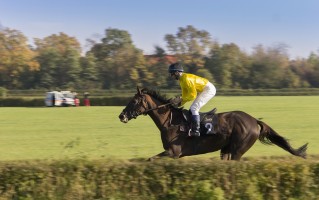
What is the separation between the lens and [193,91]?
669cm

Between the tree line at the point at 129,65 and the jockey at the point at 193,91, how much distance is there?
55964 mm

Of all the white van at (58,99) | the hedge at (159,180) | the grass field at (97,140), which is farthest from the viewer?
the white van at (58,99)

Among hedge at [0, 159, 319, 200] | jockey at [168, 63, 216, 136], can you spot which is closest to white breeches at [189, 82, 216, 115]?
jockey at [168, 63, 216, 136]

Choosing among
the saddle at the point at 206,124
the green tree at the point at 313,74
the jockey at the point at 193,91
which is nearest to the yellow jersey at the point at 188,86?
the jockey at the point at 193,91

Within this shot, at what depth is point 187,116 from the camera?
680cm

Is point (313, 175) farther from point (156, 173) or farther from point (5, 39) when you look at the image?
point (5, 39)

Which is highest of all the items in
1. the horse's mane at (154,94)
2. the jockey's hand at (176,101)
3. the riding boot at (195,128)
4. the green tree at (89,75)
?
the green tree at (89,75)

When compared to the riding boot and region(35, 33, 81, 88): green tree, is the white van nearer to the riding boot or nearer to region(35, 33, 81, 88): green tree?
region(35, 33, 81, 88): green tree

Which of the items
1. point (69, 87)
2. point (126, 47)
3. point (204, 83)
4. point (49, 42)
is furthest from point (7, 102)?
point (49, 42)

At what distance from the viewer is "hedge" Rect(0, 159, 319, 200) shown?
484cm

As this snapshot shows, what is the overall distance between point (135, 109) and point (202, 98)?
1.08 metres

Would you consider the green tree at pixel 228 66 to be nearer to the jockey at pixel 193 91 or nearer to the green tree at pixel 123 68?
the green tree at pixel 123 68

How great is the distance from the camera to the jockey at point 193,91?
6.63 meters

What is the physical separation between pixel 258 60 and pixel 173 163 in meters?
74.7
